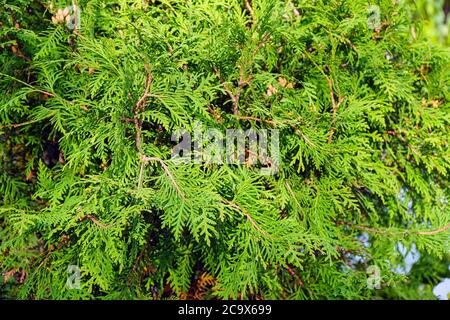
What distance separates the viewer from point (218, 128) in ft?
6.03

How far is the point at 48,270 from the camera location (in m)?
1.95

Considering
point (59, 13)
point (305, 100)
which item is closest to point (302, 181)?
point (305, 100)

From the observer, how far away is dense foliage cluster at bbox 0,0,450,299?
5.68ft

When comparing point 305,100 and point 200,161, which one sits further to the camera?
point 305,100

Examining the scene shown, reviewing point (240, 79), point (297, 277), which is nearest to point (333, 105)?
point (240, 79)

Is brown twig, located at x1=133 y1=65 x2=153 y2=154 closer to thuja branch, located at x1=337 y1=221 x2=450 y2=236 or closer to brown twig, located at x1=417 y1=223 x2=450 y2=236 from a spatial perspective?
thuja branch, located at x1=337 y1=221 x2=450 y2=236

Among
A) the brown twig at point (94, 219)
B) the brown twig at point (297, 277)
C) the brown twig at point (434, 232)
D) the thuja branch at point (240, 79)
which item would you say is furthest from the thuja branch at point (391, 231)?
the brown twig at point (94, 219)

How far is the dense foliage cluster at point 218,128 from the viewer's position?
173cm

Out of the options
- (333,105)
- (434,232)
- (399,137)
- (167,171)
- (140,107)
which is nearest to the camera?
(167,171)

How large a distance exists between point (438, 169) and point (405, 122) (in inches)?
9.5

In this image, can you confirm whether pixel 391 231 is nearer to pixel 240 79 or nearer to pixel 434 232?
pixel 434 232

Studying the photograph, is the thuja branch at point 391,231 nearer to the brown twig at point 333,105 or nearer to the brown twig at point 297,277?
the brown twig at point 297,277

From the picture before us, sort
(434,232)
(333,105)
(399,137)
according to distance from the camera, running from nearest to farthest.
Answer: (333,105) < (434,232) < (399,137)

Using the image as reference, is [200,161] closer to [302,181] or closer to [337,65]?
[302,181]
